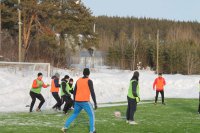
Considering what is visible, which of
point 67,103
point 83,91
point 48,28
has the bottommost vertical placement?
point 67,103

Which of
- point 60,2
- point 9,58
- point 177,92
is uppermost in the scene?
point 60,2

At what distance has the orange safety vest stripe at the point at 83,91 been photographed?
1309 centimetres

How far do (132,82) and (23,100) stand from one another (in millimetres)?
14016

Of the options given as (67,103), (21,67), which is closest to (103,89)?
(21,67)

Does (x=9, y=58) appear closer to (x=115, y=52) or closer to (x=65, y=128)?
(x=115, y=52)

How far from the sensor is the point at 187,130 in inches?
571

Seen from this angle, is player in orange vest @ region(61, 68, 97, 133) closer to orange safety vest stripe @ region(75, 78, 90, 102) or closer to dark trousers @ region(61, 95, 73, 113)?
orange safety vest stripe @ region(75, 78, 90, 102)

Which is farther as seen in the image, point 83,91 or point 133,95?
point 133,95

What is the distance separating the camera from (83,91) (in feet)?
43.2

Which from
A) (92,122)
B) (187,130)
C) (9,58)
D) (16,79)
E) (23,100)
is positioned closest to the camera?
A: (92,122)

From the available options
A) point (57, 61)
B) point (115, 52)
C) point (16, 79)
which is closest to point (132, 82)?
point (16, 79)

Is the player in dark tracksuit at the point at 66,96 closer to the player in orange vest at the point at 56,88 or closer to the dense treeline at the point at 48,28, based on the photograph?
the player in orange vest at the point at 56,88

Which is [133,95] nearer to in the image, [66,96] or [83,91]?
[83,91]

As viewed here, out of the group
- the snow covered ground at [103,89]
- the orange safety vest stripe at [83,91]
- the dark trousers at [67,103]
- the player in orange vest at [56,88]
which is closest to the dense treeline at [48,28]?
the snow covered ground at [103,89]
